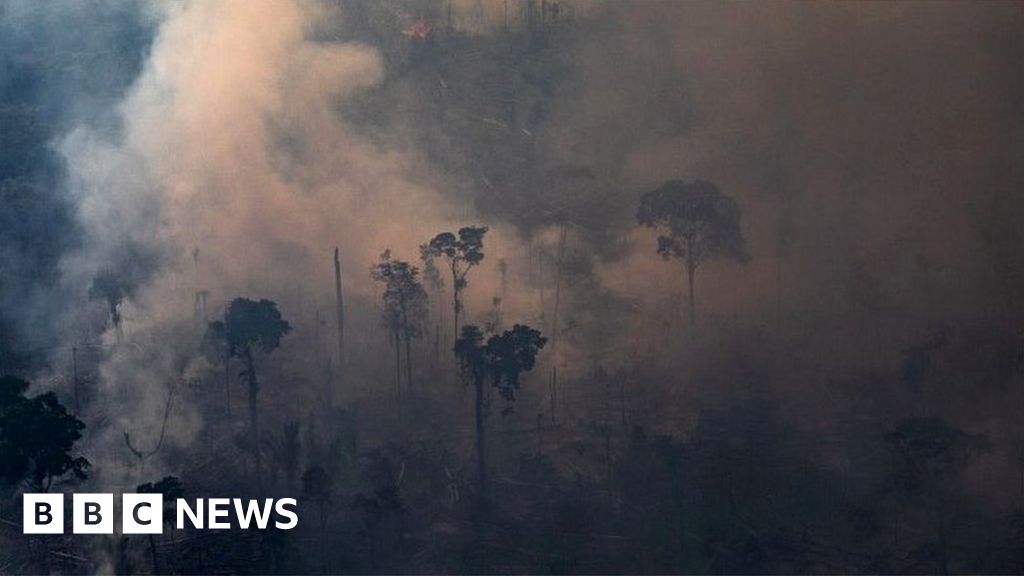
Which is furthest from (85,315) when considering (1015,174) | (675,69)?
(1015,174)

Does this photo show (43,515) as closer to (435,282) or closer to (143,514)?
(143,514)

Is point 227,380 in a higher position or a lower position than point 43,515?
higher

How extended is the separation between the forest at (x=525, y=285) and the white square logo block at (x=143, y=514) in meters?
0.08

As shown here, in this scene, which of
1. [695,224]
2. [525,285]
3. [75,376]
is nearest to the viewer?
[695,224]

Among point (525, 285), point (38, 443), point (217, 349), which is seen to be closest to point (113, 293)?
point (217, 349)

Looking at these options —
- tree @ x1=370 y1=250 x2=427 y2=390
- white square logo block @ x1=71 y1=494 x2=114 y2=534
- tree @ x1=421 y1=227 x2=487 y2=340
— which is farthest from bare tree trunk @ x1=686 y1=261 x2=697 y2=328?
white square logo block @ x1=71 y1=494 x2=114 y2=534

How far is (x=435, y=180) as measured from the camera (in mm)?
7453

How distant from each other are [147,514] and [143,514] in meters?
0.02

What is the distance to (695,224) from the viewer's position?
23.9ft

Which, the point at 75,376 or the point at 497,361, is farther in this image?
the point at 75,376

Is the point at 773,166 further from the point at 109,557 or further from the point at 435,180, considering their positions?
the point at 109,557

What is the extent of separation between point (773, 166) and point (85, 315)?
4.57 meters

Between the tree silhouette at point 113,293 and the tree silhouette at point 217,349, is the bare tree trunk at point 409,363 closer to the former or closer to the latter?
the tree silhouette at point 217,349

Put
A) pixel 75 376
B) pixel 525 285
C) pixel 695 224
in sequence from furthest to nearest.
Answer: pixel 75 376 → pixel 525 285 → pixel 695 224
